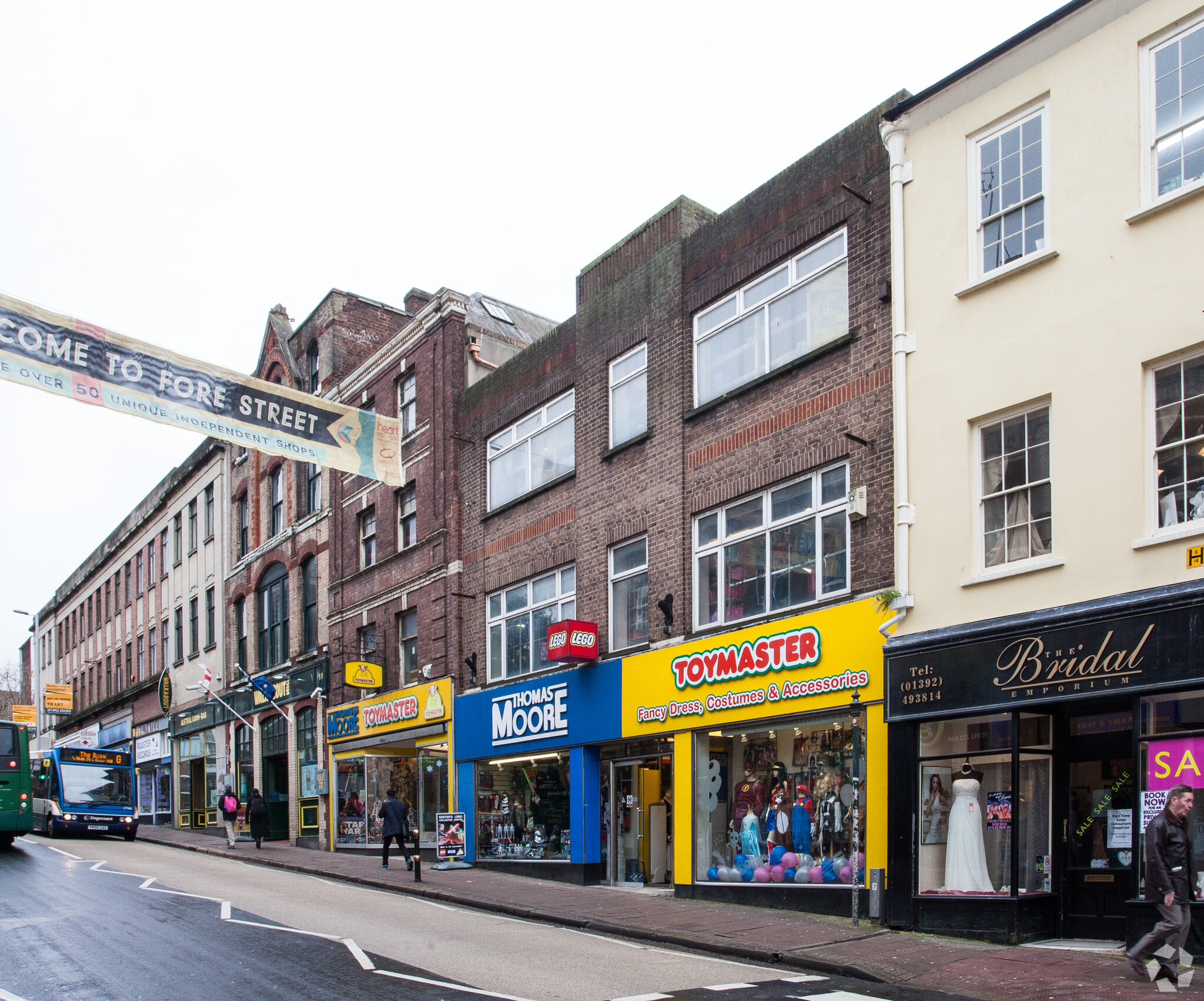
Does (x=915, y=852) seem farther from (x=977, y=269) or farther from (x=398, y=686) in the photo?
(x=398, y=686)

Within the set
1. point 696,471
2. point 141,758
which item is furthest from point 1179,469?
point 141,758

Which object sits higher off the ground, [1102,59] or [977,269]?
[1102,59]

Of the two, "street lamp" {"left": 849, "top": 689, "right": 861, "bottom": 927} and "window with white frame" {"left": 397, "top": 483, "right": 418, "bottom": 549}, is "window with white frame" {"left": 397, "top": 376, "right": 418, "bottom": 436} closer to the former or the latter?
"window with white frame" {"left": 397, "top": 483, "right": 418, "bottom": 549}

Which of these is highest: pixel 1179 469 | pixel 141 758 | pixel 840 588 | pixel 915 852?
pixel 1179 469

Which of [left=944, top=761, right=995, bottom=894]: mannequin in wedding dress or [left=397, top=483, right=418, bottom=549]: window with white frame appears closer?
[left=944, top=761, right=995, bottom=894]: mannequin in wedding dress

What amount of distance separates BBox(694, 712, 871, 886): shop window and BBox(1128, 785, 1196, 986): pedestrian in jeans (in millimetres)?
4601

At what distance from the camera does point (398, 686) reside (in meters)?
26.6

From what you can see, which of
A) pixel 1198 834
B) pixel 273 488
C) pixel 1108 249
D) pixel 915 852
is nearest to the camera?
pixel 1198 834

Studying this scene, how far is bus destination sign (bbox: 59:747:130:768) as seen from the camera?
110 ft

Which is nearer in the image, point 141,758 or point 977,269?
point 977,269

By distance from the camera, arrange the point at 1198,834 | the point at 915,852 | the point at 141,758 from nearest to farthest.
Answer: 1. the point at 1198,834
2. the point at 915,852
3. the point at 141,758

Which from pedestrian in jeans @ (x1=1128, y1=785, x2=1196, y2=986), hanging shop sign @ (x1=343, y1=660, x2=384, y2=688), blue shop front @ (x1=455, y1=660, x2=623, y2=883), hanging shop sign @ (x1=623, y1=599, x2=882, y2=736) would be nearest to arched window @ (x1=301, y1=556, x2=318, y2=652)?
hanging shop sign @ (x1=343, y1=660, x2=384, y2=688)

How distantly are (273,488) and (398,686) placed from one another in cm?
1126

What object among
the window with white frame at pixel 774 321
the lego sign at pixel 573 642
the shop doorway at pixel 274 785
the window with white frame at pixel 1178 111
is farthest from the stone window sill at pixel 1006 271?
the shop doorway at pixel 274 785
